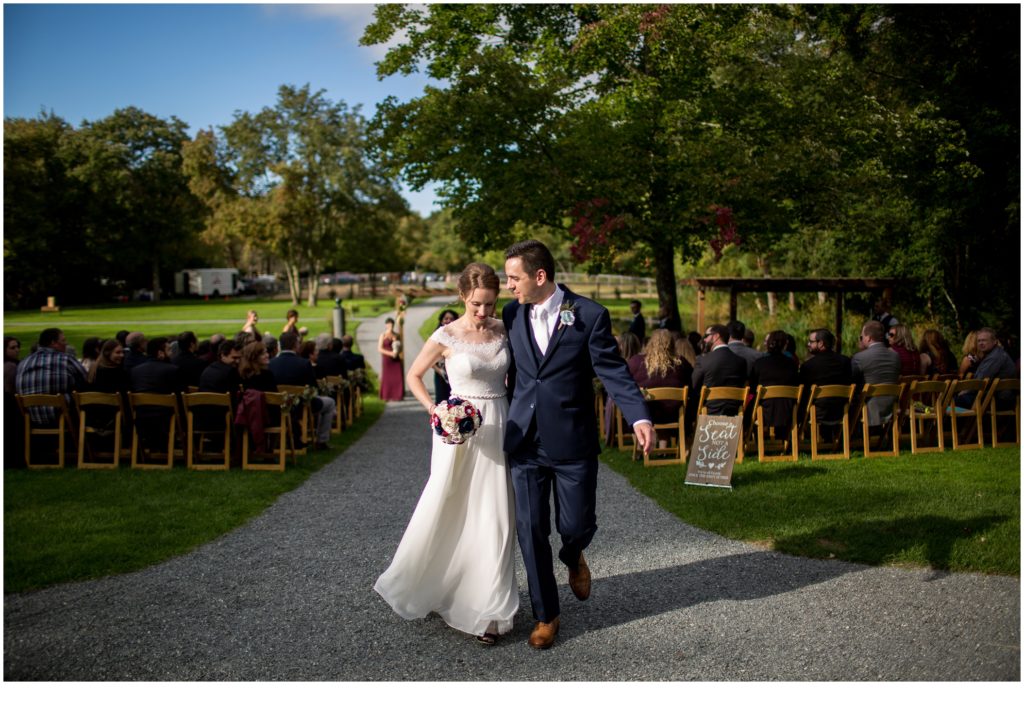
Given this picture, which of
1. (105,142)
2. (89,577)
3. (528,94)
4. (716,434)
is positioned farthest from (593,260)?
(105,142)

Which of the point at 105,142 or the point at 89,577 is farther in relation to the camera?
the point at 105,142

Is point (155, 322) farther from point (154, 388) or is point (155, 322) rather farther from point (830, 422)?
point (830, 422)

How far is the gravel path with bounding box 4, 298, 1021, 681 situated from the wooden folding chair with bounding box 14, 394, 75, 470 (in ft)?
12.9

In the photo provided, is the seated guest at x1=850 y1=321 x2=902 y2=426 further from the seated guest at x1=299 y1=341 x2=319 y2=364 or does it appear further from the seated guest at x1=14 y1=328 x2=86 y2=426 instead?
the seated guest at x1=14 y1=328 x2=86 y2=426

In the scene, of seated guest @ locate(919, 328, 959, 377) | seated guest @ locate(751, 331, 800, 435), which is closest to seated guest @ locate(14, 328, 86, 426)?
seated guest @ locate(751, 331, 800, 435)

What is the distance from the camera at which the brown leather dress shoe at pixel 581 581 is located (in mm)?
5004

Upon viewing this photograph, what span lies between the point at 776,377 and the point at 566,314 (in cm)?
579

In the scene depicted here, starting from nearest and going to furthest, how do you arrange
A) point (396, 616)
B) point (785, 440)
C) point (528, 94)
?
point (396, 616)
point (785, 440)
point (528, 94)

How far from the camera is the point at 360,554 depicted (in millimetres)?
6355

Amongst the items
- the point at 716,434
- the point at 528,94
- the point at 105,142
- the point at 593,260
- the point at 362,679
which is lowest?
the point at 362,679

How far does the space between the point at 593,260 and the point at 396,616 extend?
14799 mm

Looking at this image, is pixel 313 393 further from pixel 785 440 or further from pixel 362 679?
pixel 362 679

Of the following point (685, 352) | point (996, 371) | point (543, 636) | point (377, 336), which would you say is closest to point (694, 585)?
point (543, 636)

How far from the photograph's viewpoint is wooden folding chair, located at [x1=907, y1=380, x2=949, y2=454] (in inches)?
387
